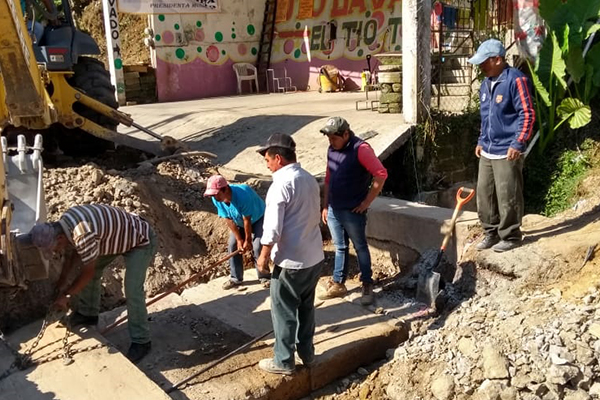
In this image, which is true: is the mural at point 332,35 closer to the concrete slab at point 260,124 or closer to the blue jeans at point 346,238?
the concrete slab at point 260,124

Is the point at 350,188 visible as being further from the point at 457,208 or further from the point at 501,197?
the point at 501,197

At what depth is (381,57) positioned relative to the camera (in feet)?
28.7

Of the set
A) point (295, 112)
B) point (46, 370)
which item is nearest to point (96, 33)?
point (295, 112)

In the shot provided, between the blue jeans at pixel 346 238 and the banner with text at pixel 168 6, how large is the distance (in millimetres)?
11372

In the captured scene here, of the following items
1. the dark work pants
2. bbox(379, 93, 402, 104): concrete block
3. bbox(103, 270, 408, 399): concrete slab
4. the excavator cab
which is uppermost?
the excavator cab

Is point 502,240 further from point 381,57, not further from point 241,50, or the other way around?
point 241,50

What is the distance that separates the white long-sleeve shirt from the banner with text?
40.1ft

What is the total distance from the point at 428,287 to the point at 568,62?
12.4 ft

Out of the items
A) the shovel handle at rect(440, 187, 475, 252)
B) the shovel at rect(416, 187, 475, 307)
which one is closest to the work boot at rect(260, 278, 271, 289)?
the shovel at rect(416, 187, 475, 307)

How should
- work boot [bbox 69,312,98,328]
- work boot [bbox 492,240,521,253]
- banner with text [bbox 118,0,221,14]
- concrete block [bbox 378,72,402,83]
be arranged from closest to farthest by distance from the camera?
work boot [bbox 69,312,98,328] → work boot [bbox 492,240,521,253] → concrete block [bbox 378,72,402,83] → banner with text [bbox 118,0,221,14]

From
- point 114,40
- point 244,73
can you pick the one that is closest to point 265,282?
point 114,40

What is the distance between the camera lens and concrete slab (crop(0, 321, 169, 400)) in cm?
376

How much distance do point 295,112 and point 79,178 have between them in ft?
15.9

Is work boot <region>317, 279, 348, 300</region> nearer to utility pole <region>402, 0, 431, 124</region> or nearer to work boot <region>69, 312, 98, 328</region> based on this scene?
work boot <region>69, 312, 98, 328</region>
